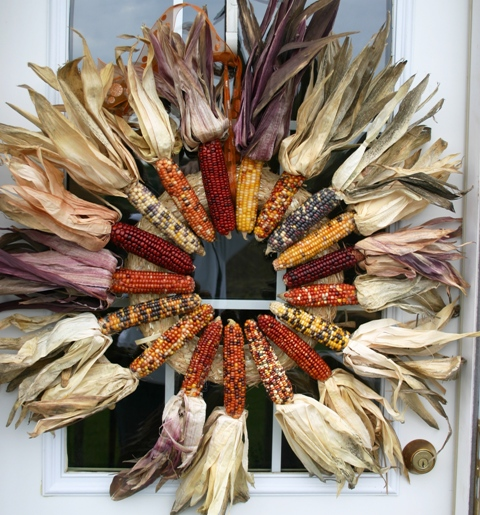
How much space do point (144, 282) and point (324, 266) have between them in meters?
0.48

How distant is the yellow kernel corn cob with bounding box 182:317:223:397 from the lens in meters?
1.27

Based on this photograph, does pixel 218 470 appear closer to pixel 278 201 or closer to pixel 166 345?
pixel 166 345

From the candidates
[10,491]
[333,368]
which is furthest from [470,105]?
[10,491]

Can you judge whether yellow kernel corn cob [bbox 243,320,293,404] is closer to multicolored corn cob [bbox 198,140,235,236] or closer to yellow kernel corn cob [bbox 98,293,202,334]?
yellow kernel corn cob [bbox 98,293,202,334]

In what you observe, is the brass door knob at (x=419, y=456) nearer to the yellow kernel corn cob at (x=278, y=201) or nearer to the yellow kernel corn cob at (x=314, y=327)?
the yellow kernel corn cob at (x=314, y=327)

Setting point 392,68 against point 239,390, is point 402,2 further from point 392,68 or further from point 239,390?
point 239,390

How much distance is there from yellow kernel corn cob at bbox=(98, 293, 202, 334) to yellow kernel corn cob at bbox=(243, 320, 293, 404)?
0.21 meters

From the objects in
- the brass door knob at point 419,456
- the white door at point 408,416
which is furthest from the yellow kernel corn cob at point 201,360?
the brass door knob at point 419,456

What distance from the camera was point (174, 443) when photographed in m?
1.25

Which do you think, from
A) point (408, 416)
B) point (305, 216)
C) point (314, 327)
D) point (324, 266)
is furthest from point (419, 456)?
point (305, 216)

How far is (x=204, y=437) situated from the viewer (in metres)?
1.32

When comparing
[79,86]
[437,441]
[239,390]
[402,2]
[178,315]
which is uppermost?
[402,2]

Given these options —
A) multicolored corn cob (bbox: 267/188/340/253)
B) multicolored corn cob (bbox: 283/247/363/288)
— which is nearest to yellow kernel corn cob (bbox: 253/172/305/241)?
multicolored corn cob (bbox: 267/188/340/253)

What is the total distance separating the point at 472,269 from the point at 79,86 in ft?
3.84
